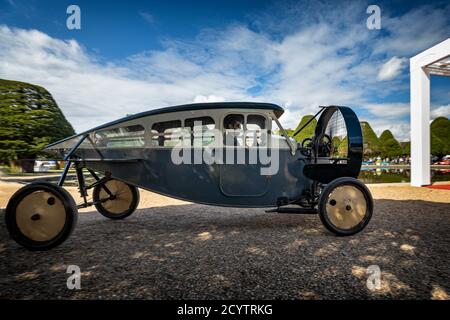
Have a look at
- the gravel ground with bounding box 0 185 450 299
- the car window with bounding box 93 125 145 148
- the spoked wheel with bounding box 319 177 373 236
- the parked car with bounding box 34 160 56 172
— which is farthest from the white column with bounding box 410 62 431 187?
the parked car with bounding box 34 160 56 172

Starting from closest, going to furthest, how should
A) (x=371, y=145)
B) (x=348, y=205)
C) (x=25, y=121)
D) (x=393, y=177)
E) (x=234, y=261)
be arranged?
(x=234, y=261) → (x=348, y=205) → (x=25, y=121) → (x=393, y=177) → (x=371, y=145)

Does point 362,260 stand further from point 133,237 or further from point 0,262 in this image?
point 0,262

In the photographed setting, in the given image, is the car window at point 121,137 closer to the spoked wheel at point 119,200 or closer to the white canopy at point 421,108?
the spoked wheel at point 119,200

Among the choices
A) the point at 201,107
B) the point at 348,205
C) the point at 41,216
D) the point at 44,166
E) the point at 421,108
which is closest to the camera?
the point at 41,216

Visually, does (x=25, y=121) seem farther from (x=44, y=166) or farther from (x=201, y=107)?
(x=201, y=107)

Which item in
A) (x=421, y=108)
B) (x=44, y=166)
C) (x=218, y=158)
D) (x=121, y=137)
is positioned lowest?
(x=44, y=166)

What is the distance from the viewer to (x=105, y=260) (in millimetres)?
2662

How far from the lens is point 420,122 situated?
883 cm

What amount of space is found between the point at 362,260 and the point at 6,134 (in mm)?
11836

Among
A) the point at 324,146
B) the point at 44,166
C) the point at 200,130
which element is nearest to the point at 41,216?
the point at 200,130

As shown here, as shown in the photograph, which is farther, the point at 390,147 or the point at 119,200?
the point at 390,147

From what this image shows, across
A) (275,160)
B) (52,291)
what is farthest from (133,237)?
(275,160)

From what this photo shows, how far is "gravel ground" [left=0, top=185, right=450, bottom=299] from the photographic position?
2004 mm

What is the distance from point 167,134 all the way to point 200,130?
0.58 meters
